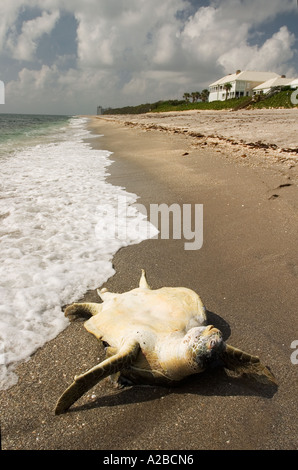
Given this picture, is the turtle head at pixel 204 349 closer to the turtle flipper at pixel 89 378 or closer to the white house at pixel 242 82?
the turtle flipper at pixel 89 378

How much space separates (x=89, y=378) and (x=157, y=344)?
506mm

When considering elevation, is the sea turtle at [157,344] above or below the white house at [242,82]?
below

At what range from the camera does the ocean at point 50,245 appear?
2.81m

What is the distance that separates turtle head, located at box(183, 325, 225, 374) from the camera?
1.96 m

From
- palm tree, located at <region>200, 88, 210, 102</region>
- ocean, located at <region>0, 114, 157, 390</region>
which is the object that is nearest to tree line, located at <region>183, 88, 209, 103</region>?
palm tree, located at <region>200, 88, 210, 102</region>

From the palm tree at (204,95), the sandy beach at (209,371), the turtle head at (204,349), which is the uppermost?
the palm tree at (204,95)

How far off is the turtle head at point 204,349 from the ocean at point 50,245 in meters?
1.28

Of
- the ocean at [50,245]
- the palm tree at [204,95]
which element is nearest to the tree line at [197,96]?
the palm tree at [204,95]

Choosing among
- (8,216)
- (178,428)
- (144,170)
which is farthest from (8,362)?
(144,170)

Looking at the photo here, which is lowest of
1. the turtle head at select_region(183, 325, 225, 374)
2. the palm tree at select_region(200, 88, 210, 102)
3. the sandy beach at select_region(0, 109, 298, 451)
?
the sandy beach at select_region(0, 109, 298, 451)

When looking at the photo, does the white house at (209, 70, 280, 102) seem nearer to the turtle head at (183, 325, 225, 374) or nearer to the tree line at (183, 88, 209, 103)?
the tree line at (183, 88, 209, 103)

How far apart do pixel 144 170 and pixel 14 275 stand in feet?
19.0

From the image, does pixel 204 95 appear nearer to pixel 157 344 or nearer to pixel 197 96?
pixel 197 96

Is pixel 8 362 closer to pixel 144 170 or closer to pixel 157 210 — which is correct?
pixel 157 210
